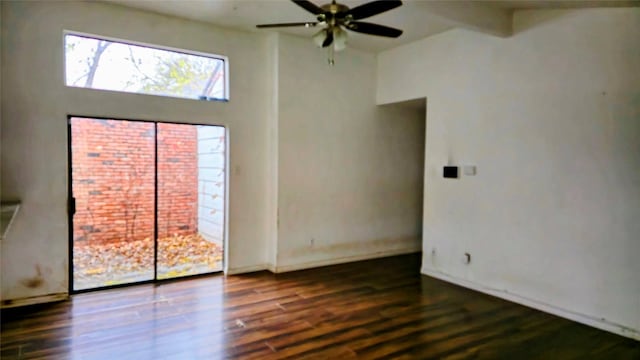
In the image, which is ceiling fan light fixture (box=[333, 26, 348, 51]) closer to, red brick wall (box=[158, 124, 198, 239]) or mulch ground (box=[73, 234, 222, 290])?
red brick wall (box=[158, 124, 198, 239])

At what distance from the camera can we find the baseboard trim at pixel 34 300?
4.10 metres

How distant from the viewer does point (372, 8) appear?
3084mm

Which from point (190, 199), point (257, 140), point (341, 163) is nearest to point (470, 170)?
point (341, 163)

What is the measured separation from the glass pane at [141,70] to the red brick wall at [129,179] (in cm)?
42

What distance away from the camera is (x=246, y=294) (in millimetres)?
4633

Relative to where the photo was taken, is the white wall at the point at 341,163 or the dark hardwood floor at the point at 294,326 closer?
the dark hardwood floor at the point at 294,326

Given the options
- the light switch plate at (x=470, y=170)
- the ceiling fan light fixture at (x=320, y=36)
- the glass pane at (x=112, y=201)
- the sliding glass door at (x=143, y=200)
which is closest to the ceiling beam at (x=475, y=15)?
the ceiling fan light fixture at (x=320, y=36)

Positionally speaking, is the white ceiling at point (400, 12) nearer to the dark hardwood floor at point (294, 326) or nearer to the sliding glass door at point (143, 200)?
the sliding glass door at point (143, 200)

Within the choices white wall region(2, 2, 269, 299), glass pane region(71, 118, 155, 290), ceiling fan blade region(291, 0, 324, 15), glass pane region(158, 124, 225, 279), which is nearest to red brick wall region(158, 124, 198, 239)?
glass pane region(158, 124, 225, 279)

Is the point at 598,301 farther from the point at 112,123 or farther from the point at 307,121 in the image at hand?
the point at 112,123

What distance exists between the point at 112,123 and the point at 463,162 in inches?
165

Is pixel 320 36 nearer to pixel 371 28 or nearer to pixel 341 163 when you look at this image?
pixel 371 28

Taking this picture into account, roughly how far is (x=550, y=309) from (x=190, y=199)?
4.28 meters

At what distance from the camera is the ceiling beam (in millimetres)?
3900
